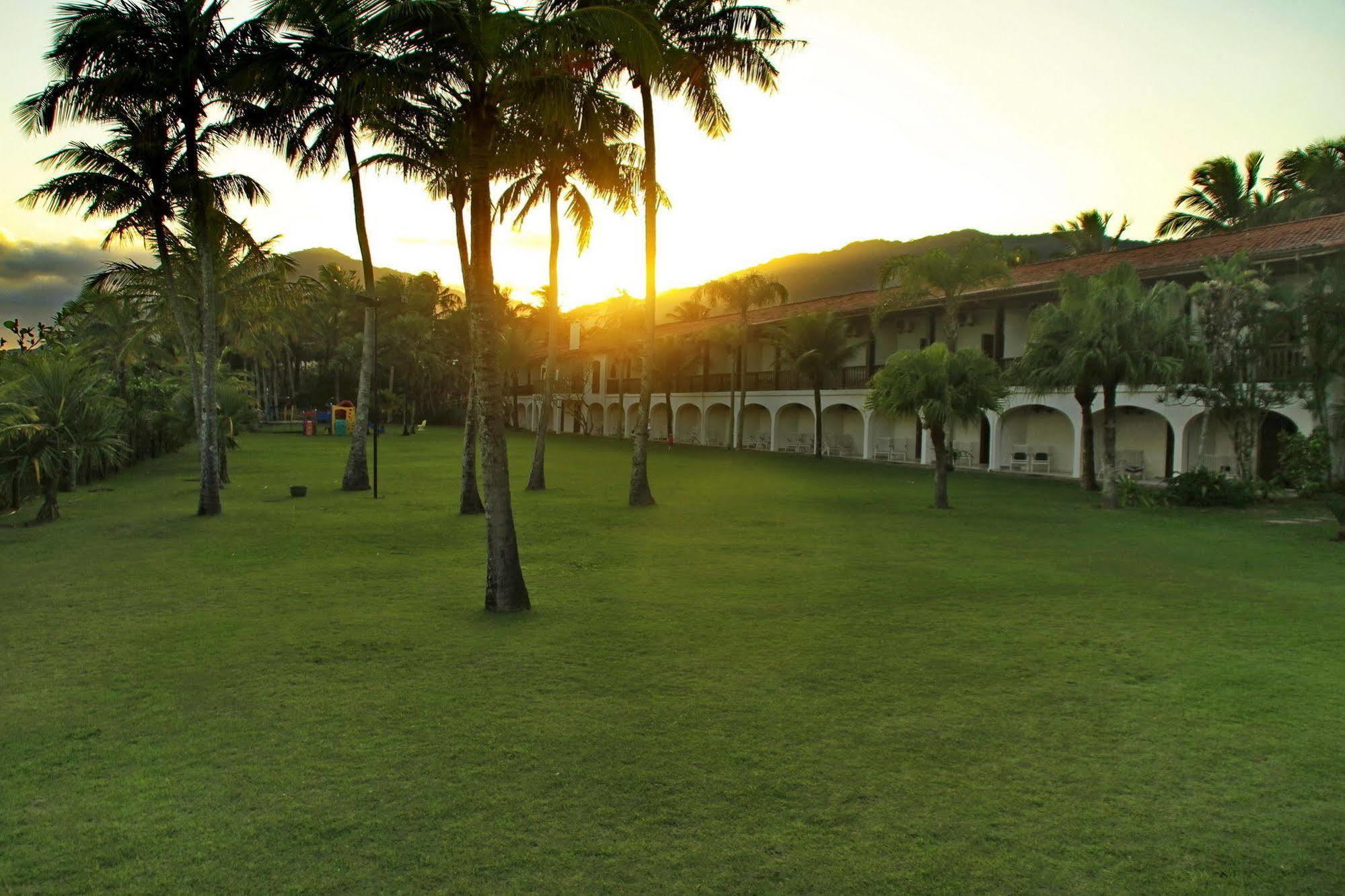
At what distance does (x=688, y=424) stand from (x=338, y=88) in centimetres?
3609

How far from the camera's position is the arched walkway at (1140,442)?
23.5 m

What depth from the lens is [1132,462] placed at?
24.4m

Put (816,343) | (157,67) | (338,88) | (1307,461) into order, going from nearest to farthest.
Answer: (338,88), (157,67), (1307,461), (816,343)

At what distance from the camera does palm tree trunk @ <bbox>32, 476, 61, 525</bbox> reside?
14078 mm

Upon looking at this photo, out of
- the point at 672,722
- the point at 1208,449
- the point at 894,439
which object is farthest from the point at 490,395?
the point at 894,439

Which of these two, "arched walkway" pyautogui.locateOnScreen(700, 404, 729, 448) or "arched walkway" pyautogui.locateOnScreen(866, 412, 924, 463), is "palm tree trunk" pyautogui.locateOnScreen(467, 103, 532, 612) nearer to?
"arched walkway" pyautogui.locateOnScreen(866, 412, 924, 463)

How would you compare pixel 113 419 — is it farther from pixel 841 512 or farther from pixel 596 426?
pixel 596 426

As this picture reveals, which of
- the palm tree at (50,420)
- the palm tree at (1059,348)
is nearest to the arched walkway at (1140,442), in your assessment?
the palm tree at (1059,348)

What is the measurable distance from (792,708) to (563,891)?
245 centimetres

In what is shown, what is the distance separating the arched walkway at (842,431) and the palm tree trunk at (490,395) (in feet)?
87.5

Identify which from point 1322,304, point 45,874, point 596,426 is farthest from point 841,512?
point 596,426

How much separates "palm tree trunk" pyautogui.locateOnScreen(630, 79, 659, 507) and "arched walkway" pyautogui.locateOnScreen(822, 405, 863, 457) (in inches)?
709

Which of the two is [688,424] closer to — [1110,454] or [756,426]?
[756,426]

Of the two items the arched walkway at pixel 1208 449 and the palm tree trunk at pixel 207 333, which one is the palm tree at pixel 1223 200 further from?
the palm tree trunk at pixel 207 333
